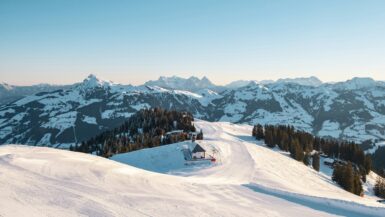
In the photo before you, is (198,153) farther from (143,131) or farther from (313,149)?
(143,131)

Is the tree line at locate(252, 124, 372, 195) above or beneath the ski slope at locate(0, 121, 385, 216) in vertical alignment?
beneath

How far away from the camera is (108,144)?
13750 cm

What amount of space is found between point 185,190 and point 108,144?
113600 mm

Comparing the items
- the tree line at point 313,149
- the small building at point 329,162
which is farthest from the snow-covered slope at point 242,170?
the small building at point 329,162

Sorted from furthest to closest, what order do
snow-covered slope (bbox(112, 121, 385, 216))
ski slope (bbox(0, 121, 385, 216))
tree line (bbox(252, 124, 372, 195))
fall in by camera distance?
tree line (bbox(252, 124, 372, 195)) → snow-covered slope (bbox(112, 121, 385, 216)) → ski slope (bbox(0, 121, 385, 216))

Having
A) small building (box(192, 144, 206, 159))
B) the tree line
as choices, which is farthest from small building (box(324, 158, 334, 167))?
small building (box(192, 144, 206, 159))

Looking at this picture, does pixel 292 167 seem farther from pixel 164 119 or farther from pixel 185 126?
pixel 164 119

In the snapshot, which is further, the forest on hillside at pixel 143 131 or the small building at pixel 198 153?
the forest on hillside at pixel 143 131

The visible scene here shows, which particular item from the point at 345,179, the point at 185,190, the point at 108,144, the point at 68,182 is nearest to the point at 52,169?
the point at 68,182

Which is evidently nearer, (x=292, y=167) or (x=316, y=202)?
(x=316, y=202)

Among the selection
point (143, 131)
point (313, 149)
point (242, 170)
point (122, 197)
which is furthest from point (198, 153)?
point (143, 131)

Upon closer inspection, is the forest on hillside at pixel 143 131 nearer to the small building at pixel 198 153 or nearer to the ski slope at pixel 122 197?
the small building at pixel 198 153

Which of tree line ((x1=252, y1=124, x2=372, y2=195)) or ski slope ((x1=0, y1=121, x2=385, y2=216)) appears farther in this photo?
tree line ((x1=252, y1=124, x2=372, y2=195))

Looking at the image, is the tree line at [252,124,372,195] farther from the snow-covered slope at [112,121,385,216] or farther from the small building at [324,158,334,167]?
the snow-covered slope at [112,121,385,216]
